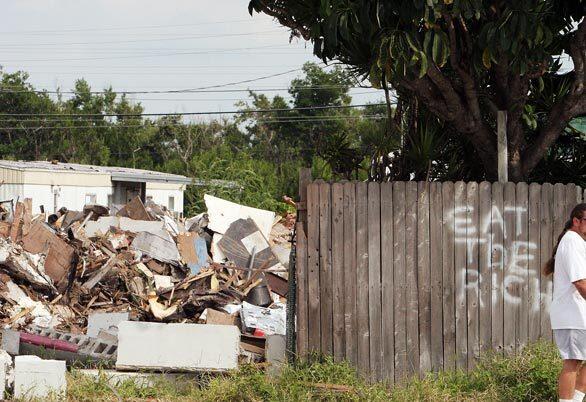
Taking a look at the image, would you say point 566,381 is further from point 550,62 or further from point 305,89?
point 305,89

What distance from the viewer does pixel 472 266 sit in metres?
8.40

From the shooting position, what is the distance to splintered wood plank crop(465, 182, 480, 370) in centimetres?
838

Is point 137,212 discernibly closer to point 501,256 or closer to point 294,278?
point 294,278

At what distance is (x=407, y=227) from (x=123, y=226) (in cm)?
956

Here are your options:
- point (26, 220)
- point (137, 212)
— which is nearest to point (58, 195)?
point (137, 212)

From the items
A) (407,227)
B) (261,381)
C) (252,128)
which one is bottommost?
(261,381)

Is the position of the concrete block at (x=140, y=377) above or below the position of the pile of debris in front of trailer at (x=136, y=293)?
below

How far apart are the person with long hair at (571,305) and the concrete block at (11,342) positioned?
18.9 ft

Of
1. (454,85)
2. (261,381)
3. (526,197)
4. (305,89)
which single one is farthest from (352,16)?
(305,89)

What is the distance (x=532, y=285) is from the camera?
8516 mm

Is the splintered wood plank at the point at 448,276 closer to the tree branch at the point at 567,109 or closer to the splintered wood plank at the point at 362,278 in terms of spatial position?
the splintered wood plank at the point at 362,278

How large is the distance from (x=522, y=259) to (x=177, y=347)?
3.46m

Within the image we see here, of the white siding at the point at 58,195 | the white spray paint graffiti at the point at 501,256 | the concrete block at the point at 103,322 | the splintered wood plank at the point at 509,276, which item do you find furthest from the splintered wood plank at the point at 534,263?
the white siding at the point at 58,195

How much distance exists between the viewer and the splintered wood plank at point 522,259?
8.48 meters
